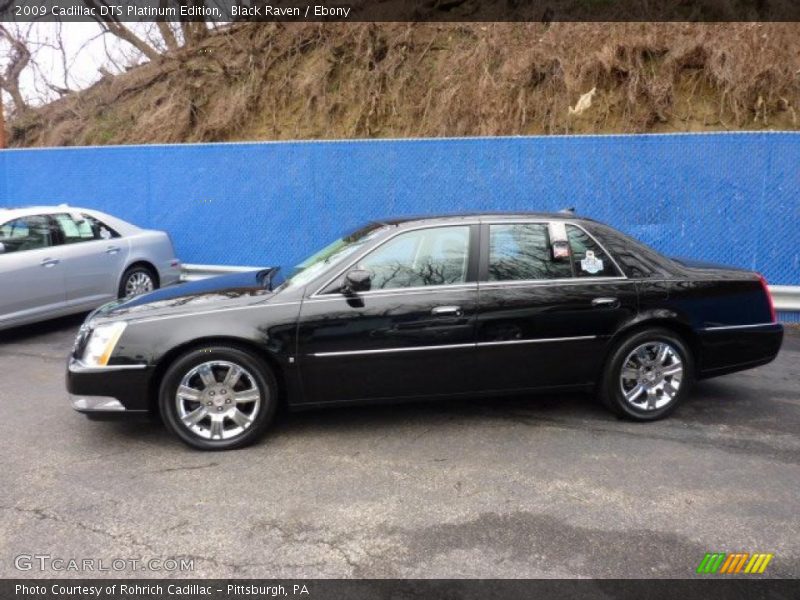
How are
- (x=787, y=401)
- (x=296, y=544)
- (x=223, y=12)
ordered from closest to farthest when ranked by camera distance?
(x=296, y=544) < (x=787, y=401) < (x=223, y=12)

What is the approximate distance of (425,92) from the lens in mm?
12430

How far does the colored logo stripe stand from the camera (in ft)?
9.78

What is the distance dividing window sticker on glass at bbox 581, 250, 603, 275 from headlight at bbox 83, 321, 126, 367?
10.3 feet

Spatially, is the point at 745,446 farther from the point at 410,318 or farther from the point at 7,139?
the point at 7,139

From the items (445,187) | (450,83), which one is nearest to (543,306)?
(445,187)

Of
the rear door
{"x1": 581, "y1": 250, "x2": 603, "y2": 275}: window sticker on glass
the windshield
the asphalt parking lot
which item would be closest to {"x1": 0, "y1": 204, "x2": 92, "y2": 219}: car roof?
the asphalt parking lot

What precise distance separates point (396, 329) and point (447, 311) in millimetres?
363

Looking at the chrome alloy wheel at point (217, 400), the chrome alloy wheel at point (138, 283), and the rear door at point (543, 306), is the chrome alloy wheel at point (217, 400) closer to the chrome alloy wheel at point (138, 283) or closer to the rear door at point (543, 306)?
the rear door at point (543, 306)

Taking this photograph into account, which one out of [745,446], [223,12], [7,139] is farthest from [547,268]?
[7,139]

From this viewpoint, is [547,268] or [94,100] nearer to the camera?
[547,268]

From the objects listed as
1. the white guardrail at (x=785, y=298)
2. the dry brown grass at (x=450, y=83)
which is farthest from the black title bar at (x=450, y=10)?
the white guardrail at (x=785, y=298)

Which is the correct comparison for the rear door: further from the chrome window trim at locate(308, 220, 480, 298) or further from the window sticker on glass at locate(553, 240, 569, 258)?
the chrome window trim at locate(308, 220, 480, 298)

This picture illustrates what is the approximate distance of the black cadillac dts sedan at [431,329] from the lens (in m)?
4.23

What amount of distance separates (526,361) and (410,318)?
34.2 inches
